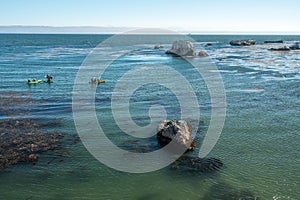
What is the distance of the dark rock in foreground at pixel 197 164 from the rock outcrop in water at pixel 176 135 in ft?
5.29

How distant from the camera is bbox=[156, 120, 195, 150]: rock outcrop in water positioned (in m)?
25.2

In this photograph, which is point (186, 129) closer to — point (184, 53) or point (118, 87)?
point (118, 87)

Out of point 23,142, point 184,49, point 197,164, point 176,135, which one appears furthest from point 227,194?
point 184,49

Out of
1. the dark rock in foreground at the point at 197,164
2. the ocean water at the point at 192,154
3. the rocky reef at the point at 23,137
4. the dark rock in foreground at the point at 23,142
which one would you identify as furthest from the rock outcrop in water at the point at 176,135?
the dark rock in foreground at the point at 23,142

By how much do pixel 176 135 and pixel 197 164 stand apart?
3.58 metres

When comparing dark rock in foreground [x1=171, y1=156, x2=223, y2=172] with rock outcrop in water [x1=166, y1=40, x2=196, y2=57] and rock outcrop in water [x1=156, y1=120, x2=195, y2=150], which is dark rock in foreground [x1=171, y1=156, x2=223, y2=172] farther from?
rock outcrop in water [x1=166, y1=40, x2=196, y2=57]

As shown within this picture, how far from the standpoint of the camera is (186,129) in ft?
87.4

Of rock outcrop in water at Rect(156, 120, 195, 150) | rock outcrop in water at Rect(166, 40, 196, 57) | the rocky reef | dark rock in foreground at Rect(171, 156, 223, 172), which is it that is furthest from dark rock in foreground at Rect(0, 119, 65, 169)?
rock outcrop in water at Rect(166, 40, 196, 57)

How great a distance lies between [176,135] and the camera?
83.8 ft

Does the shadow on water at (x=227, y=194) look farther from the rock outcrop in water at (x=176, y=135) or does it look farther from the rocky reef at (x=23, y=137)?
the rocky reef at (x=23, y=137)

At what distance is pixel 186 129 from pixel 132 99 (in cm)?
1697

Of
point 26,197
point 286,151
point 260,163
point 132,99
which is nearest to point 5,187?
point 26,197

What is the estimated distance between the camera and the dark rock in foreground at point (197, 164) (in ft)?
72.7

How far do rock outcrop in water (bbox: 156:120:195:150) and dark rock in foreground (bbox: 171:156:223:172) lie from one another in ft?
5.29
